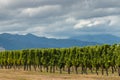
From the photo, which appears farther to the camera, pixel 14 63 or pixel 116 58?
pixel 14 63

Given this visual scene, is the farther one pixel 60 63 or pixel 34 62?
pixel 34 62

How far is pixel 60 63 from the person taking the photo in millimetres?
133875

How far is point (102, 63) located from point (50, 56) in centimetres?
3190

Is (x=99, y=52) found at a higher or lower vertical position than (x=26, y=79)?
higher

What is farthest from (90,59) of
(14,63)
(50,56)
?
(14,63)

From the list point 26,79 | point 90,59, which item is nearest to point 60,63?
point 90,59

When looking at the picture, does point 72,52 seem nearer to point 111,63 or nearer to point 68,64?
point 68,64

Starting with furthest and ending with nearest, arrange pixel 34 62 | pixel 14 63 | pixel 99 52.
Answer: pixel 14 63, pixel 34 62, pixel 99 52

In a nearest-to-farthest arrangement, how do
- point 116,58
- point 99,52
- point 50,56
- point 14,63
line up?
point 116,58 < point 99,52 < point 50,56 < point 14,63

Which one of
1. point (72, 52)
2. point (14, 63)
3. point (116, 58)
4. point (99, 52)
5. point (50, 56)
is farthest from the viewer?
point (14, 63)

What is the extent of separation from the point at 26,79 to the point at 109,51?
40.6 meters

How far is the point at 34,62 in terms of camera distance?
154625 mm

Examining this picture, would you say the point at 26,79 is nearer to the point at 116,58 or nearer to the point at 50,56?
the point at 116,58

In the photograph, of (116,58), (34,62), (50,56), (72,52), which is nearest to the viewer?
(116,58)
